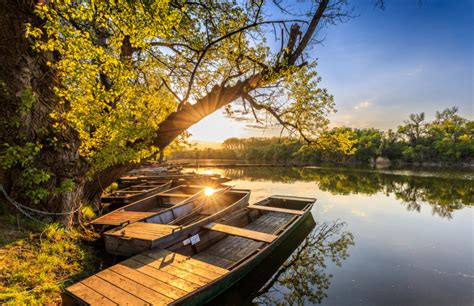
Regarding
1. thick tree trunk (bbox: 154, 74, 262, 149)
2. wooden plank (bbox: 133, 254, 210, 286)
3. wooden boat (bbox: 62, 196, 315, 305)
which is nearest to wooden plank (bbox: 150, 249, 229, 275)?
wooden boat (bbox: 62, 196, 315, 305)

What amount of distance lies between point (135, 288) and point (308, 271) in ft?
15.6

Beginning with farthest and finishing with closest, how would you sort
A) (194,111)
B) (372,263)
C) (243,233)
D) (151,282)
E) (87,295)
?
(194,111)
(372,263)
(243,233)
(151,282)
(87,295)

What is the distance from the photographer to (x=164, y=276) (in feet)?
12.9

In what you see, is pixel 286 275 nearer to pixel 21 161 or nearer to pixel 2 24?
pixel 21 161

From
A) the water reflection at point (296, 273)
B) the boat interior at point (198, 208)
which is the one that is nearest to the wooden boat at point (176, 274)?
the water reflection at point (296, 273)

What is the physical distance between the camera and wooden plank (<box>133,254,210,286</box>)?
383 cm

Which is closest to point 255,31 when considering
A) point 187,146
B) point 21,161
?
point 187,146

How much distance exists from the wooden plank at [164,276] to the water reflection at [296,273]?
136 centimetres

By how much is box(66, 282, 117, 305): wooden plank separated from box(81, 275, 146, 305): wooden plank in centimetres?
6

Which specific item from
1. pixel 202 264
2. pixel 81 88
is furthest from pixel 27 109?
pixel 202 264

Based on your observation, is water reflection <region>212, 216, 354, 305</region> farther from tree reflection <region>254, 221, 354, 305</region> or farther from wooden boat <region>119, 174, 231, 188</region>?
wooden boat <region>119, 174, 231, 188</region>

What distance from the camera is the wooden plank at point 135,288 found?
3.27 m

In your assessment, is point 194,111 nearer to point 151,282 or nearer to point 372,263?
point 151,282

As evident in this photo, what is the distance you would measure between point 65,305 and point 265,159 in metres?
81.0
